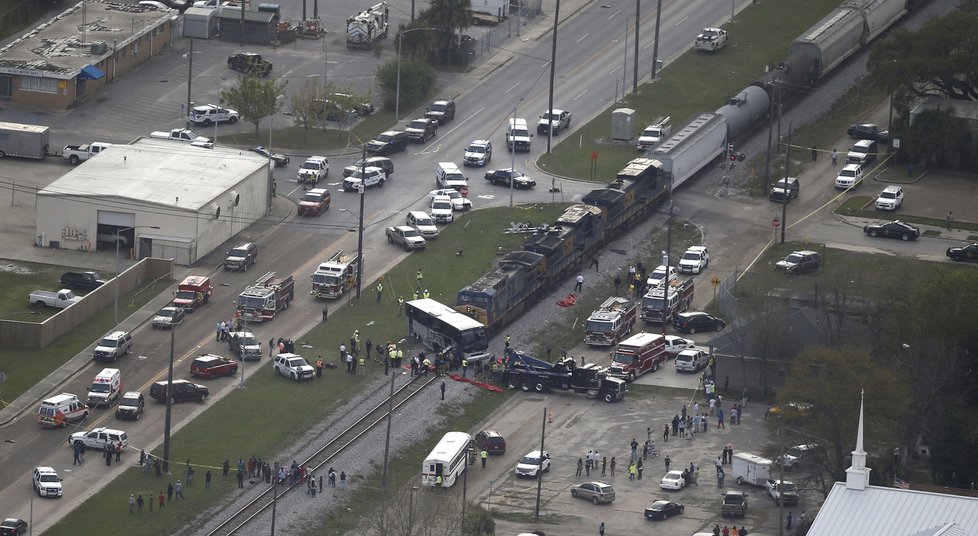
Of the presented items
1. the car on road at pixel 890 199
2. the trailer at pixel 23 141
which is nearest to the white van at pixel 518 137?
the car on road at pixel 890 199

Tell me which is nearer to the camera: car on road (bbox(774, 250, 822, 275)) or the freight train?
the freight train

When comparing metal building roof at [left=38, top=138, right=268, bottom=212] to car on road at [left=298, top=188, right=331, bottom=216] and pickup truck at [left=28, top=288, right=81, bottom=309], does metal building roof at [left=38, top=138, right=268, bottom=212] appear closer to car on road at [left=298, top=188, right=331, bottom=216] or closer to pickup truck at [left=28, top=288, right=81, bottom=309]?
car on road at [left=298, top=188, right=331, bottom=216]

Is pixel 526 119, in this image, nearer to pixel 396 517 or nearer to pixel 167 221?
pixel 167 221

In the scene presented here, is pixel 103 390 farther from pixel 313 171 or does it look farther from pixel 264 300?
pixel 313 171

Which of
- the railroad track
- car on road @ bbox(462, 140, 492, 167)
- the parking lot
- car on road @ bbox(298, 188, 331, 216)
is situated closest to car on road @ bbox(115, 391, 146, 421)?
the railroad track

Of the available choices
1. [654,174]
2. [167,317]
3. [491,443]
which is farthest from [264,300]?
[654,174]

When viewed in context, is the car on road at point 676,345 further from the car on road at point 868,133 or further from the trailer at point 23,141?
the trailer at point 23,141
